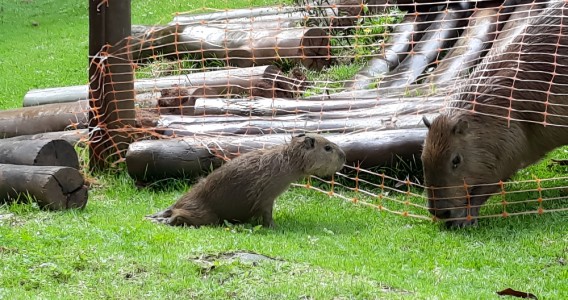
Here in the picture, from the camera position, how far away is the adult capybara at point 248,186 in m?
7.56

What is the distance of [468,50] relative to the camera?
11242 mm

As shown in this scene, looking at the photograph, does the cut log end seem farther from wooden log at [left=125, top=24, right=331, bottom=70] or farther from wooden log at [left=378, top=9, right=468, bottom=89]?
wooden log at [left=378, top=9, right=468, bottom=89]

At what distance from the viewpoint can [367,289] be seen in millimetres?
5359

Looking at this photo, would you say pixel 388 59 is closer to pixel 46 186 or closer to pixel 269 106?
pixel 269 106

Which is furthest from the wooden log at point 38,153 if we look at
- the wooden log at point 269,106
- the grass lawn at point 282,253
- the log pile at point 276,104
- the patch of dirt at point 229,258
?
the patch of dirt at point 229,258

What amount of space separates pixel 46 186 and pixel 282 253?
8.11 feet

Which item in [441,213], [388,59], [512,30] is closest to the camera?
[441,213]

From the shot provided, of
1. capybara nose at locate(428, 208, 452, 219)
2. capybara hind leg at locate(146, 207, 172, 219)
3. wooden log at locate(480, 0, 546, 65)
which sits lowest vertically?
capybara hind leg at locate(146, 207, 172, 219)

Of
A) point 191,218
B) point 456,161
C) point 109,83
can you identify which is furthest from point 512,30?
point 191,218

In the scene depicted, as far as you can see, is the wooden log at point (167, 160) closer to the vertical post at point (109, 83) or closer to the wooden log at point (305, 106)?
the vertical post at point (109, 83)

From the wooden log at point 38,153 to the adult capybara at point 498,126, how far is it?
332cm

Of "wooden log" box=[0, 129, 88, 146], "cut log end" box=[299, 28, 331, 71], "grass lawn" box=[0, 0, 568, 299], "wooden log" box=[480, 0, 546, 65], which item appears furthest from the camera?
"cut log end" box=[299, 28, 331, 71]

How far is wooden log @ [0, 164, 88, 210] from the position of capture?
781 centimetres

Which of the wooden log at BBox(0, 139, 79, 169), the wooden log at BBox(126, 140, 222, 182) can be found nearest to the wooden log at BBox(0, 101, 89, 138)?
the wooden log at BBox(126, 140, 222, 182)
